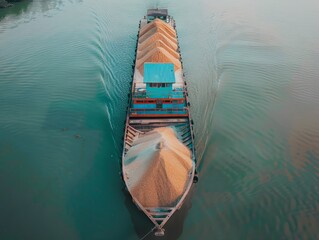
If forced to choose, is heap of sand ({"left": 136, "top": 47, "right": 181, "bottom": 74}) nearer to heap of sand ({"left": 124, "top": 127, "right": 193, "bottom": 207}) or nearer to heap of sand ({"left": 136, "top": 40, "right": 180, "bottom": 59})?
heap of sand ({"left": 136, "top": 40, "right": 180, "bottom": 59})

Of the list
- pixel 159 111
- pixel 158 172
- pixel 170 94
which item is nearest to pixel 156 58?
pixel 170 94

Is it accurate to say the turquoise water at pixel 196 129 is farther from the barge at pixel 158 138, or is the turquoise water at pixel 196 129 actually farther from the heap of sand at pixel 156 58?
the heap of sand at pixel 156 58

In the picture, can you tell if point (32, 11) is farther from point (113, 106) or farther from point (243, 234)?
point (243, 234)

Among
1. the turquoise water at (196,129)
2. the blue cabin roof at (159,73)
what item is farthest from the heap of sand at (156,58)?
the turquoise water at (196,129)

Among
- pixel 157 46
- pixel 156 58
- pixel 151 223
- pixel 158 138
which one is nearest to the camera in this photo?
pixel 151 223

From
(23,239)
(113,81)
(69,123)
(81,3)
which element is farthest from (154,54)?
(81,3)

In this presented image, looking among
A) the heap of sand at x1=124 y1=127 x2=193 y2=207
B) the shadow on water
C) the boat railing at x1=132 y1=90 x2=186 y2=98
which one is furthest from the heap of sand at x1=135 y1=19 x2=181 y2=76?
the shadow on water

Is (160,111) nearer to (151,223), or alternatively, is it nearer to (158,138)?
(158,138)
